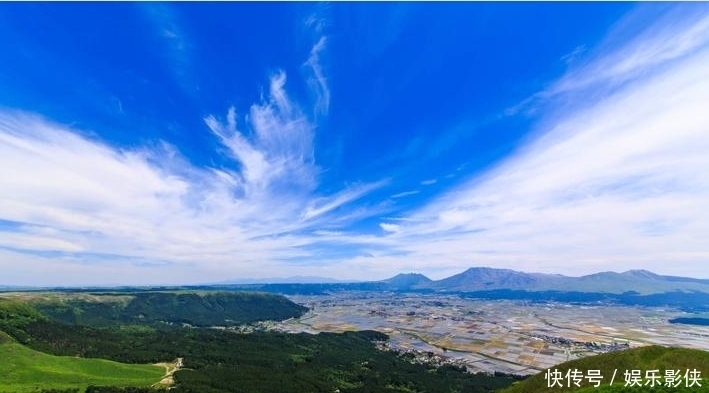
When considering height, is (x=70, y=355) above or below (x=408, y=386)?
above

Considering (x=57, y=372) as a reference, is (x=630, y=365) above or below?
above

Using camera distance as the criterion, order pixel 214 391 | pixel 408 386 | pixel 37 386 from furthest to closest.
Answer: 1. pixel 408 386
2. pixel 214 391
3. pixel 37 386

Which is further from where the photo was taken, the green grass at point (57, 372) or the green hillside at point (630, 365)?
the green grass at point (57, 372)

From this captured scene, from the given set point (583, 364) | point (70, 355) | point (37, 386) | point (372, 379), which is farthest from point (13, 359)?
point (583, 364)

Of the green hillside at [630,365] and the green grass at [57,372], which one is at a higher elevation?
the green hillside at [630,365]

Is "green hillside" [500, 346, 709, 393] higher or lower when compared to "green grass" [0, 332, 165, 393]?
higher

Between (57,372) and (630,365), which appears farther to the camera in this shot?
(57,372)

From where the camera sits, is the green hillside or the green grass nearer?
the green hillside

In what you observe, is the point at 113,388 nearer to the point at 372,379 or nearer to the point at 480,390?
the point at 372,379
